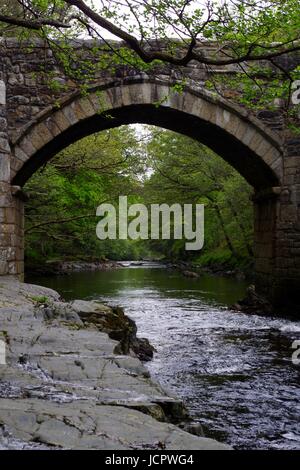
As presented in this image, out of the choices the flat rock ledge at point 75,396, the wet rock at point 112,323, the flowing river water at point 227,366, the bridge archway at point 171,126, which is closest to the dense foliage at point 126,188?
the bridge archway at point 171,126

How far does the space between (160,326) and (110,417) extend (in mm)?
7118

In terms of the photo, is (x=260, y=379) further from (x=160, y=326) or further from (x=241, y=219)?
(x=241, y=219)

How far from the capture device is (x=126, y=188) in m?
17.9

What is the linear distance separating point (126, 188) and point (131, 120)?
6620 millimetres

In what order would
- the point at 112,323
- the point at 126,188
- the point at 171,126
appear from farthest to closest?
the point at 126,188, the point at 171,126, the point at 112,323

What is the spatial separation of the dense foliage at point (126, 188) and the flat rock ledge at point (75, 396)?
9513 millimetres

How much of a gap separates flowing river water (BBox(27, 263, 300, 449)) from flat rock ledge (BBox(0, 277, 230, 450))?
89 cm

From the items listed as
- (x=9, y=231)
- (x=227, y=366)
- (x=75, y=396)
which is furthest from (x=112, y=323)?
(x=9, y=231)

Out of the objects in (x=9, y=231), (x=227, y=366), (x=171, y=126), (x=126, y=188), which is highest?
(x=171, y=126)

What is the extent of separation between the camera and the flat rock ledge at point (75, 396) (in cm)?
260

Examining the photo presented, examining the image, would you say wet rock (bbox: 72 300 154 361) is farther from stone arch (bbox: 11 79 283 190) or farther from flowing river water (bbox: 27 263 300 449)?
stone arch (bbox: 11 79 283 190)

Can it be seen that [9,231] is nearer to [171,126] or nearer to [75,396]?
[171,126]

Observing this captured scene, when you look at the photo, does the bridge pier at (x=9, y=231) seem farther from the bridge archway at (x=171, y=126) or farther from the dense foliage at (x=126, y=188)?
the dense foliage at (x=126, y=188)
